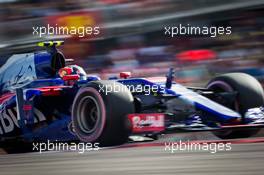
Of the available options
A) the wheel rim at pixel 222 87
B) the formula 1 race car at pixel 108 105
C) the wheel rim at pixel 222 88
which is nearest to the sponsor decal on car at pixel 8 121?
the formula 1 race car at pixel 108 105

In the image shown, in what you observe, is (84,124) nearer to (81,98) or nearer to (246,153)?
(81,98)

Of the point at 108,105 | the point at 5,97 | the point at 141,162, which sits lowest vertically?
the point at 141,162

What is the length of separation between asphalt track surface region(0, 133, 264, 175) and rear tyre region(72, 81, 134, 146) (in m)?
0.44

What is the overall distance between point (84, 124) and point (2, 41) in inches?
214

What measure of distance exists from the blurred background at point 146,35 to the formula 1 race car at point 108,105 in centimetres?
254

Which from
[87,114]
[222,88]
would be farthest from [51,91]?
[222,88]

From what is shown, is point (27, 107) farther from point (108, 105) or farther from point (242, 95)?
point (242, 95)

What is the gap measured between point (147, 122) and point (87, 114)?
0.64 m

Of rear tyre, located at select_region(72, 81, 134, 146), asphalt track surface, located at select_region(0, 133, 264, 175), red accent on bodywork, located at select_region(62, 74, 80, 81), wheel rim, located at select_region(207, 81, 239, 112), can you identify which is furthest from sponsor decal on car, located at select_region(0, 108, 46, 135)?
wheel rim, located at select_region(207, 81, 239, 112)

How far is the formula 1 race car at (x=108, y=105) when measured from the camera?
612cm

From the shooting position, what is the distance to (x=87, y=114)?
6.43 meters

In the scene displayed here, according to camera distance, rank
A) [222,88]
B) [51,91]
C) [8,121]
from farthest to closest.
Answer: [222,88] → [8,121] → [51,91]

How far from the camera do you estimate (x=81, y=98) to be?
6418 millimetres

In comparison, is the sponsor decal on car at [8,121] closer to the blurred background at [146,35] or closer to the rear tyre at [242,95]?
the rear tyre at [242,95]
